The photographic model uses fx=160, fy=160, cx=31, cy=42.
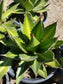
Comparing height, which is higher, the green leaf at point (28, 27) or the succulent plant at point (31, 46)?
the green leaf at point (28, 27)

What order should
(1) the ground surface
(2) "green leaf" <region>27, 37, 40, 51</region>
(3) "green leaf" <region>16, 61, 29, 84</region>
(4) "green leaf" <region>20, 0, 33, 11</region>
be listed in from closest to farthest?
1. (2) "green leaf" <region>27, 37, 40, 51</region>
2. (3) "green leaf" <region>16, 61, 29, 84</region>
3. (4) "green leaf" <region>20, 0, 33, 11</region>
4. (1) the ground surface

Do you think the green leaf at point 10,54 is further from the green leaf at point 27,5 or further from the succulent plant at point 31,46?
the green leaf at point 27,5

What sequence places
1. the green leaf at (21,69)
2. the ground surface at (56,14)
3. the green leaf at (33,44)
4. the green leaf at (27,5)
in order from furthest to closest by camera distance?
the ground surface at (56,14), the green leaf at (27,5), the green leaf at (21,69), the green leaf at (33,44)

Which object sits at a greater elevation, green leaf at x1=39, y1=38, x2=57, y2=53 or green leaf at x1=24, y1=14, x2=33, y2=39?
green leaf at x1=24, y1=14, x2=33, y2=39

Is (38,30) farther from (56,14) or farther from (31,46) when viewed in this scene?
(56,14)

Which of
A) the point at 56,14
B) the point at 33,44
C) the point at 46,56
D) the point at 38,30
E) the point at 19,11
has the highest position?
the point at 56,14

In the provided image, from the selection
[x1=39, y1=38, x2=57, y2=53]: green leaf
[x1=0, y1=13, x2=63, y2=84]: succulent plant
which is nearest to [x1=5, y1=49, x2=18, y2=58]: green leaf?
[x1=0, y1=13, x2=63, y2=84]: succulent plant

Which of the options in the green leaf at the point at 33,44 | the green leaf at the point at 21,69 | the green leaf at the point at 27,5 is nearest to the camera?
the green leaf at the point at 33,44

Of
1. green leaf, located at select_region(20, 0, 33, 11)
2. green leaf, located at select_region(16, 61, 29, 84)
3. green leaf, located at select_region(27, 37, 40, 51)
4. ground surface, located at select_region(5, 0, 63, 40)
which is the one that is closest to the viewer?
green leaf, located at select_region(27, 37, 40, 51)

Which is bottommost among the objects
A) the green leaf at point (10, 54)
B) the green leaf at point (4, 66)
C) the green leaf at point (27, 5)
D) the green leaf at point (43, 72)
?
the green leaf at point (43, 72)

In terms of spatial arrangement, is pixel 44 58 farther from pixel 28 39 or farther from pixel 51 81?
pixel 51 81

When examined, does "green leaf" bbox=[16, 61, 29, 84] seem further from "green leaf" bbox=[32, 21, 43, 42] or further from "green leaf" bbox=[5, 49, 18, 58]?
"green leaf" bbox=[32, 21, 43, 42]

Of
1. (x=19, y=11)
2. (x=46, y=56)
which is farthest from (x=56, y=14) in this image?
(x=46, y=56)

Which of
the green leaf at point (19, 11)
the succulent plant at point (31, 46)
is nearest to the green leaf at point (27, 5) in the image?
the green leaf at point (19, 11)
